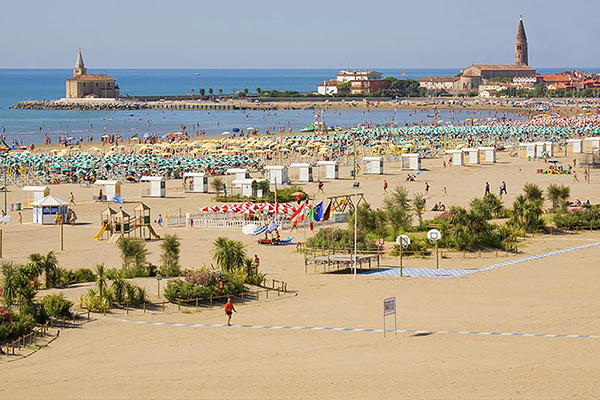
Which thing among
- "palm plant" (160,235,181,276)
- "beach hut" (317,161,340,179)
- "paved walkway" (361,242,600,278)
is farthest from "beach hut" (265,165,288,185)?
"palm plant" (160,235,181,276)

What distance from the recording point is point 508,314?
18781 mm

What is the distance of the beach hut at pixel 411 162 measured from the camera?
51.2 meters

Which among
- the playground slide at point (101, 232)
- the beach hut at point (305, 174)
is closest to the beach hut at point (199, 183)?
the beach hut at point (305, 174)

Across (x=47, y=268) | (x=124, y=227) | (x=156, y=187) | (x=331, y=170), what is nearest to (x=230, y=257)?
(x=47, y=268)

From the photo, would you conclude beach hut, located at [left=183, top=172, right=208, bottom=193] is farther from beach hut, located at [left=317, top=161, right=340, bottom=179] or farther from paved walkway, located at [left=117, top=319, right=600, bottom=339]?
paved walkway, located at [left=117, top=319, right=600, bottom=339]

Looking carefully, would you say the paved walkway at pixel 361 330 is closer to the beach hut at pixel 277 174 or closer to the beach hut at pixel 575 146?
the beach hut at pixel 277 174

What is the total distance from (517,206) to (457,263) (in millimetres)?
6072

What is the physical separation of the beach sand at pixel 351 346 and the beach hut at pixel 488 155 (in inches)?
1181

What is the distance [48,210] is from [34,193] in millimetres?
4630

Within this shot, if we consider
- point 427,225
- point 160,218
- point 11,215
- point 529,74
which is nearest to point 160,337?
point 427,225

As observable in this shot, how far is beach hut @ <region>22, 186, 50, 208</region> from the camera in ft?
122

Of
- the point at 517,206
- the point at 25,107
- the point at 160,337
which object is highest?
the point at 25,107

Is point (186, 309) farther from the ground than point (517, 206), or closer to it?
closer to it

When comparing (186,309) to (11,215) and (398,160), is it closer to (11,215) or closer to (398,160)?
(11,215)
